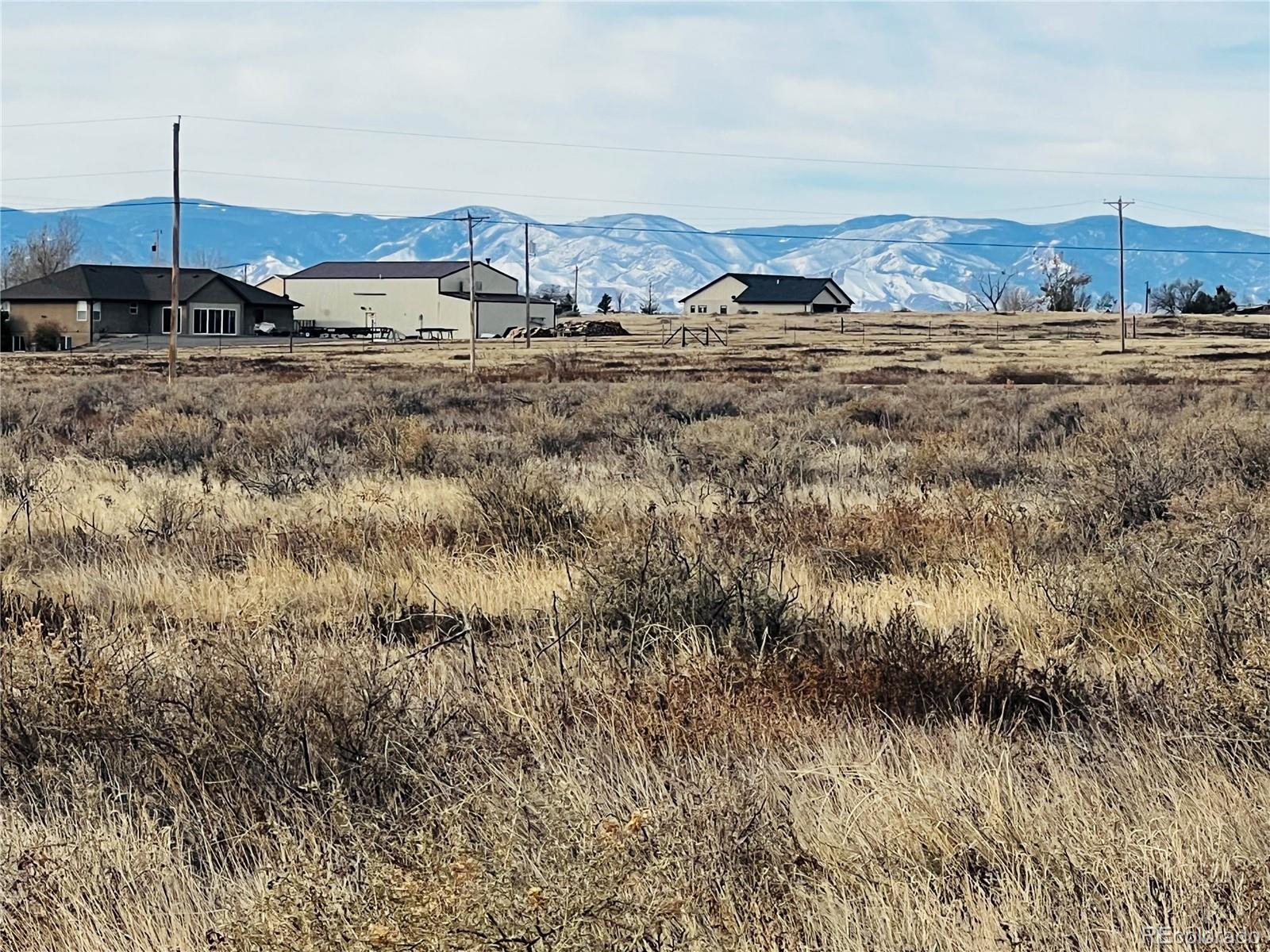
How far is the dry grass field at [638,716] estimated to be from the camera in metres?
2.76

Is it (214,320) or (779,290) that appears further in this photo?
(779,290)

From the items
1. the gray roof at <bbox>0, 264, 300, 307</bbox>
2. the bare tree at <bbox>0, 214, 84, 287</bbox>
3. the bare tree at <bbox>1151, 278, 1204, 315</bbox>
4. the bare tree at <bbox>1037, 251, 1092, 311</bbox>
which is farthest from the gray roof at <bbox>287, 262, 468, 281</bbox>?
the bare tree at <bbox>1151, 278, 1204, 315</bbox>

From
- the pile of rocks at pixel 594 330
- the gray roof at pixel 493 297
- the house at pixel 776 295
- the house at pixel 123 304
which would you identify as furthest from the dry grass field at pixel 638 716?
the house at pixel 776 295

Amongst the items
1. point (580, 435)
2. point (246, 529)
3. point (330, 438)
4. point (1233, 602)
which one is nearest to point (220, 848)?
point (1233, 602)

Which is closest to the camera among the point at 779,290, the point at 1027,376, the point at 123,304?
the point at 1027,376

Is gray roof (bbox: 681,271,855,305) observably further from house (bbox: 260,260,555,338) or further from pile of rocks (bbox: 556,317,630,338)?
pile of rocks (bbox: 556,317,630,338)

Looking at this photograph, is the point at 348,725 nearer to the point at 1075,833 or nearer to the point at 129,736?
the point at 129,736

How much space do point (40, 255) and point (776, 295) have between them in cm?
7565

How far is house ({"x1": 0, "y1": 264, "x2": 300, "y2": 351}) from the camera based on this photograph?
84.2 meters

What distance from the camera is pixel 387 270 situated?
111 m

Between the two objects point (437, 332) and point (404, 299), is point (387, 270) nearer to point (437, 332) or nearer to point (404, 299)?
point (404, 299)

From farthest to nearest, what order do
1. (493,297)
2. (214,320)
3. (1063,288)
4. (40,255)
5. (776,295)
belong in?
(776,295) < (1063,288) < (40,255) < (493,297) < (214,320)

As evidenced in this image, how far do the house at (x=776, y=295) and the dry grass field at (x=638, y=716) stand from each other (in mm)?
128846

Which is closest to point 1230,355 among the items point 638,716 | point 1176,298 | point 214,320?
point 638,716
